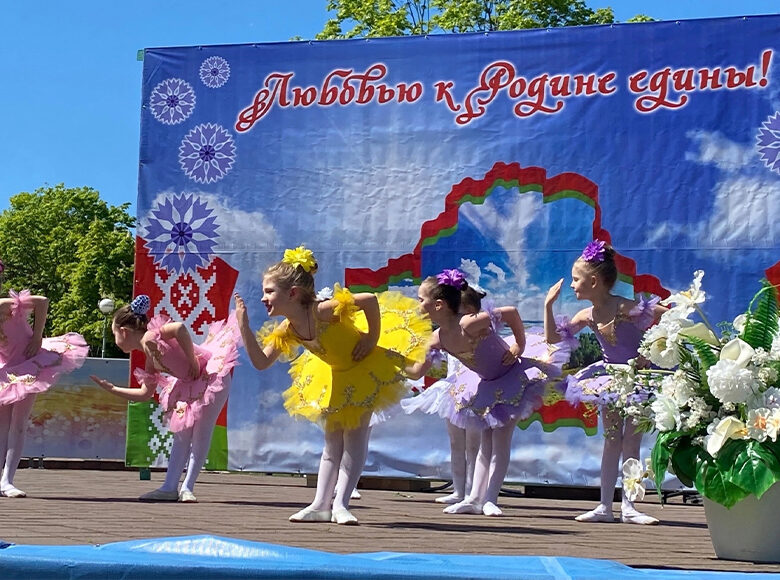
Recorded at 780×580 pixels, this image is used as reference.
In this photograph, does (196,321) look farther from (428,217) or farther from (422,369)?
(422,369)

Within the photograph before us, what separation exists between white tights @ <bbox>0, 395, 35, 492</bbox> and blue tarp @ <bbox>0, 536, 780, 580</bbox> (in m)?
4.52

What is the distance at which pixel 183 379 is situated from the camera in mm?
7863

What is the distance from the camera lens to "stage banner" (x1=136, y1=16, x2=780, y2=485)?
887 centimetres

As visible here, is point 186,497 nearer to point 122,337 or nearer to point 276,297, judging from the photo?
point 122,337

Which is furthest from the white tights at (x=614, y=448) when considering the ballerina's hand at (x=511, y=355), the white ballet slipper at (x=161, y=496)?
the white ballet slipper at (x=161, y=496)

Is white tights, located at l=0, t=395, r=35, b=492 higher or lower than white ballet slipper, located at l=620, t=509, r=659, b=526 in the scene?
higher

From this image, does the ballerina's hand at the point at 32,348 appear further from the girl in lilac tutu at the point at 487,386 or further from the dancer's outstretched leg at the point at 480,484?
the dancer's outstretched leg at the point at 480,484

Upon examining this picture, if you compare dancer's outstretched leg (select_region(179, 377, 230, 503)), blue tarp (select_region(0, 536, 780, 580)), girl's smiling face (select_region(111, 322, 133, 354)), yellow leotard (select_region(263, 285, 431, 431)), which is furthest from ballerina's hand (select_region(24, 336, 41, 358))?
blue tarp (select_region(0, 536, 780, 580))

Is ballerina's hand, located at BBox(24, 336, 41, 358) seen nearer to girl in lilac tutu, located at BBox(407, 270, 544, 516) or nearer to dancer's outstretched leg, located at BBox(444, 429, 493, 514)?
girl in lilac tutu, located at BBox(407, 270, 544, 516)

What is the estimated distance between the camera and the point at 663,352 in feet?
15.8

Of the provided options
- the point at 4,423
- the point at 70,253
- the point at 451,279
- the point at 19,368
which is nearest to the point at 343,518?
the point at 451,279

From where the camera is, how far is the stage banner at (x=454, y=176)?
8.87m

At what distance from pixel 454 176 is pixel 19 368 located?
3605 millimetres

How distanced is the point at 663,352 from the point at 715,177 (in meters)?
4.37
